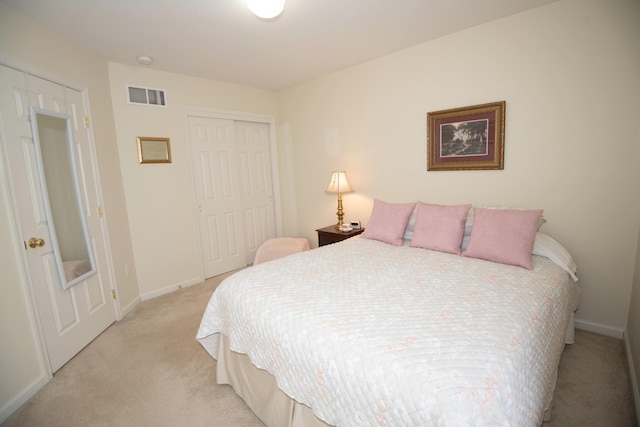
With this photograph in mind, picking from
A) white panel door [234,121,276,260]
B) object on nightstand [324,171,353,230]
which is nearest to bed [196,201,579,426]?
object on nightstand [324,171,353,230]

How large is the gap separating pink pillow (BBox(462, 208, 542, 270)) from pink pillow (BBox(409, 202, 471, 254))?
4.7 inches

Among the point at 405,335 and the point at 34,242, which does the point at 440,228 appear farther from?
the point at 34,242

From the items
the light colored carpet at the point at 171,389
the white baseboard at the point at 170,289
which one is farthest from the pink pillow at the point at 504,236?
the white baseboard at the point at 170,289

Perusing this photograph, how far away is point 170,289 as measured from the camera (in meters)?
3.48

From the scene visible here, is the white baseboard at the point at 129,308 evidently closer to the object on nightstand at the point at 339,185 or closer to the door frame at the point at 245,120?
the door frame at the point at 245,120

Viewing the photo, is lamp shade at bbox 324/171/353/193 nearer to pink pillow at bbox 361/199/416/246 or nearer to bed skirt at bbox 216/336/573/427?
pink pillow at bbox 361/199/416/246

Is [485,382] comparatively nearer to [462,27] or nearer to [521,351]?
[521,351]

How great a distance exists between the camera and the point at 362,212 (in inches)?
143

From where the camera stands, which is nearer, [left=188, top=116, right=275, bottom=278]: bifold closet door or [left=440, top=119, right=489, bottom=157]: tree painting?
[left=440, top=119, right=489, bottom=157]: tree painting

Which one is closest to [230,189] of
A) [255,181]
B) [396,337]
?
[255,181]

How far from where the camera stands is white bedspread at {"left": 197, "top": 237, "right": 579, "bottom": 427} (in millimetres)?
974

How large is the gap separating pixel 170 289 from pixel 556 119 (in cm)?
404

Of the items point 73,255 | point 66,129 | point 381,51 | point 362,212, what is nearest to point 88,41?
point 66,129

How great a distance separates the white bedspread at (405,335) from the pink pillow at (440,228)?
25cm
